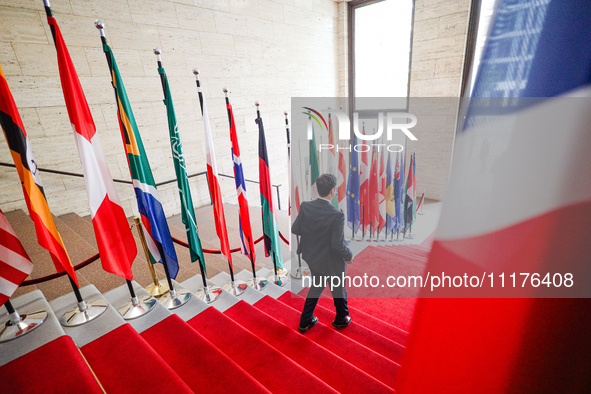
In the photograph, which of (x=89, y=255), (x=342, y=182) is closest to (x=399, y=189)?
(x=342, y=182)

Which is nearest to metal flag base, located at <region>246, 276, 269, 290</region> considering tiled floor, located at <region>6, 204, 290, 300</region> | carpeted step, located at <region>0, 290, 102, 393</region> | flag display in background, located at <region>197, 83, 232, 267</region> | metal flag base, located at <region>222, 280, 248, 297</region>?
metal flag base, located at <region>222, 280, 248, 297</region>

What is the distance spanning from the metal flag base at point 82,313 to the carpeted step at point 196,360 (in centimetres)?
37

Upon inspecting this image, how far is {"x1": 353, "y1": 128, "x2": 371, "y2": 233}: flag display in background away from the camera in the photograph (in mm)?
5375

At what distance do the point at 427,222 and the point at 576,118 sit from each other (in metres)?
7.04

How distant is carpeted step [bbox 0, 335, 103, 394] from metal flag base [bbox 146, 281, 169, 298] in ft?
3.09

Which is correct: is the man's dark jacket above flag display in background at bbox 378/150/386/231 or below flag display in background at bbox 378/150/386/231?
above

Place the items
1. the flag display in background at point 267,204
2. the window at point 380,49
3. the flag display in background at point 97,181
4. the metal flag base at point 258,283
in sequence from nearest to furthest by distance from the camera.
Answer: the flag display in background at point 97,181 < the flag display in background at point 267,204 < the metal flag base at point 258,283 < the window at point 380,49

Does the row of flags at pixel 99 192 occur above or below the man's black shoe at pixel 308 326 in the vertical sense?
above

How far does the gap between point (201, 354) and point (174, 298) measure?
878 millimetres

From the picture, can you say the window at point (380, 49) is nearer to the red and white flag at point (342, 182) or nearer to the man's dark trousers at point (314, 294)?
the red and white flag at point (342, 182)

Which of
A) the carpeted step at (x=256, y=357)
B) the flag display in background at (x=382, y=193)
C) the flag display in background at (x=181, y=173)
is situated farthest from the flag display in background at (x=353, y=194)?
the carpeted step at (x=256, y=357)

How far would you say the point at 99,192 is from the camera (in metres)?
1.92

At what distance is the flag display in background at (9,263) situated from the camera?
158 cm

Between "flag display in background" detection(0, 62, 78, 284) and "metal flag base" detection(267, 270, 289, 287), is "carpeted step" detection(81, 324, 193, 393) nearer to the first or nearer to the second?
"flag display in background" detection(0, 62, 78, 284)
